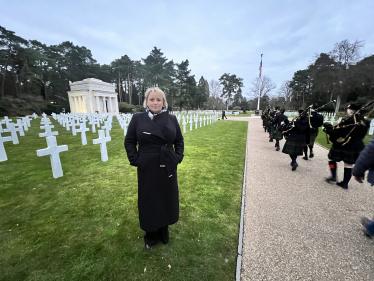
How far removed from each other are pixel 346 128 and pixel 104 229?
5093mm

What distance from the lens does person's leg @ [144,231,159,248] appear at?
6.97ft

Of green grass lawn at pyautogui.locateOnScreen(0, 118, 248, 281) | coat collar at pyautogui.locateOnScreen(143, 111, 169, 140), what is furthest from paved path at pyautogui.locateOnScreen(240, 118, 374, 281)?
coat collar at pyautogui.locateOnScreen(143, 111, 169, 140)

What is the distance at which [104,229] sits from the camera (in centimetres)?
246

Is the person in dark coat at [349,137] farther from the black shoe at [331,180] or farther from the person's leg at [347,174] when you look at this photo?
the black shoe at [331,180]

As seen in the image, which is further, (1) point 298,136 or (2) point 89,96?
(2) point 89,96

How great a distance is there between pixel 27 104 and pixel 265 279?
4233 cm

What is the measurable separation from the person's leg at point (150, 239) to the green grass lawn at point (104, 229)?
0.08 meters

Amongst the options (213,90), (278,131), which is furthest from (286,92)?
(278,131)

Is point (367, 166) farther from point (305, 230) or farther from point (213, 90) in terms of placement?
point (213, 90)

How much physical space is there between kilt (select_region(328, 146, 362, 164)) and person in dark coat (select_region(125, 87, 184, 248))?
3870 mm

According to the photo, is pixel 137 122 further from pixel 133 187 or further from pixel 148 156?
pixel 133 187

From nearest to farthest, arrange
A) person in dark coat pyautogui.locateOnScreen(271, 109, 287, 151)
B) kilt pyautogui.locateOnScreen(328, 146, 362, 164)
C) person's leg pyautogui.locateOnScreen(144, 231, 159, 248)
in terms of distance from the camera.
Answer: person's leg pyautogui.locateOnScreen(144, 231, 159, 248)
kilt pyautogui.locateOnScreen(328, 146, 362, 164)
person in dark coat pyautogui.locateOnScreen(271, 109, 287, 151)

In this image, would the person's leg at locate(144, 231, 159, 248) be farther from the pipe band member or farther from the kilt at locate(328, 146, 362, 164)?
the pipe band member

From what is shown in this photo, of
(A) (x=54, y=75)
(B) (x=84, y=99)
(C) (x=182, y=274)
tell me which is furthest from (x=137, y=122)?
(A) (x=54, y=75)
